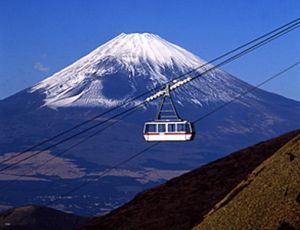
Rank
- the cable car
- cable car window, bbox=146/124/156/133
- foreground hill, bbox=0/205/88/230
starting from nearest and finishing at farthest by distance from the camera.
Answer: the cable car
cable car window, bbox=146/124/156/133
foreground hill, bbox=0/205/88/230

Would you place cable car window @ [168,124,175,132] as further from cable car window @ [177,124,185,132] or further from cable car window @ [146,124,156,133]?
cable car window @ [146,124,156,133]

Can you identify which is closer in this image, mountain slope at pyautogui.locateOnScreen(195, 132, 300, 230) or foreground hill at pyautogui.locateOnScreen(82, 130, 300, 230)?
mountain slope at pyautogui.locateOnScreen(195, 132, 300, 230)

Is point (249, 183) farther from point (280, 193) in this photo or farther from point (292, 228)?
point (292, 228)

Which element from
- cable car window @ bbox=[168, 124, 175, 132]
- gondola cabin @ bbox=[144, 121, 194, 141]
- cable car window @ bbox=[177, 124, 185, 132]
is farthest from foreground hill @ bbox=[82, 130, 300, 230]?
cable car window @ bbox=[168, 124, 175, 132]

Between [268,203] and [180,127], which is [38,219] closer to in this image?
[180,127]

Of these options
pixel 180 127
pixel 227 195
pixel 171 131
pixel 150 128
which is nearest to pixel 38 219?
pixel 150 128

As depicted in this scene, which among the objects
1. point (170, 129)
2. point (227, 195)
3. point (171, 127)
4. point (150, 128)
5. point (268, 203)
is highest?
point (150, 128)

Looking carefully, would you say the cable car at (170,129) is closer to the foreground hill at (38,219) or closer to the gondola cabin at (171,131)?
the gondola cabin at (171,131)
